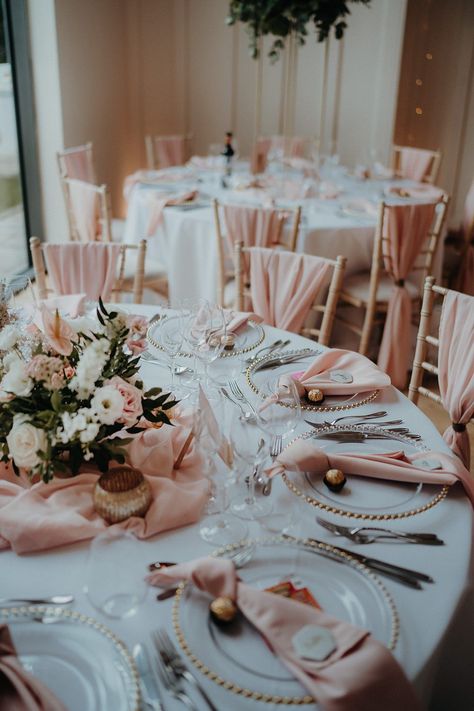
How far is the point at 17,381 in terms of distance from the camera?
1188mm

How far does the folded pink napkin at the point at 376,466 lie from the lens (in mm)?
1303

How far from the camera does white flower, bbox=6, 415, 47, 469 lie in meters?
1.16

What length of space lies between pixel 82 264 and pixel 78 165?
7.35ft

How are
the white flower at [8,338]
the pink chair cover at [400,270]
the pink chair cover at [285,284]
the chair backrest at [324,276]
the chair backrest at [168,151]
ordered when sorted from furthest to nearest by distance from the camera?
the chair backrest at [168,151] < the pink chair cover at [400,270] < the pink chair cover at [285,284] < the chair backrest at [324,276] < the white flower at [8,338]

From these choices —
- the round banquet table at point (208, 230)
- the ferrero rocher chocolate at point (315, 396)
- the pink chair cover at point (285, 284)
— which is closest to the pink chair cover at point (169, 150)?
the round banquet table at point (208, 230)

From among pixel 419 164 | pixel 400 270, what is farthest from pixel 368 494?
pixel 419 164

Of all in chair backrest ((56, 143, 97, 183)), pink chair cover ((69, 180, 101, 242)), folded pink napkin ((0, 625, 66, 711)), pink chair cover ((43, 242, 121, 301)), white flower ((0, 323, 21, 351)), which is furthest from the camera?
chair backrest ((56, 143, 97, 183))

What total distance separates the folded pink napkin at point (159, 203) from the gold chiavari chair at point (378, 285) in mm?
1075

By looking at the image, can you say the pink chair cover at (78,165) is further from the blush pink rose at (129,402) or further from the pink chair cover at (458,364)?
the blush pink rose at (129,402)

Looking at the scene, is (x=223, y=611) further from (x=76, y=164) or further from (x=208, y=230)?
(x=76, y=164)

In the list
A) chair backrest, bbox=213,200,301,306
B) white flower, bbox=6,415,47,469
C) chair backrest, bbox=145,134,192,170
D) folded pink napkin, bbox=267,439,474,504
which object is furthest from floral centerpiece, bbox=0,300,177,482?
chair backrest, bbox=145,134,192,170

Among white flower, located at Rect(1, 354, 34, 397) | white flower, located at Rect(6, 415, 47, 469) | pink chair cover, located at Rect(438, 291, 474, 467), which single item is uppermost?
white flower, located at Rect(1, 354, 34, 397)

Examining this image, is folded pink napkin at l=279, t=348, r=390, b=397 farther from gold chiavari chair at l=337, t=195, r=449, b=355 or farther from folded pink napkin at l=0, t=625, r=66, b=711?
gold chiavari chair at l=337, t=195, r=449, b=355

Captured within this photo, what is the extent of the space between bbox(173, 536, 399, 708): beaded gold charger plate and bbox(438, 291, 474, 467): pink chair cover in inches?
41.7
